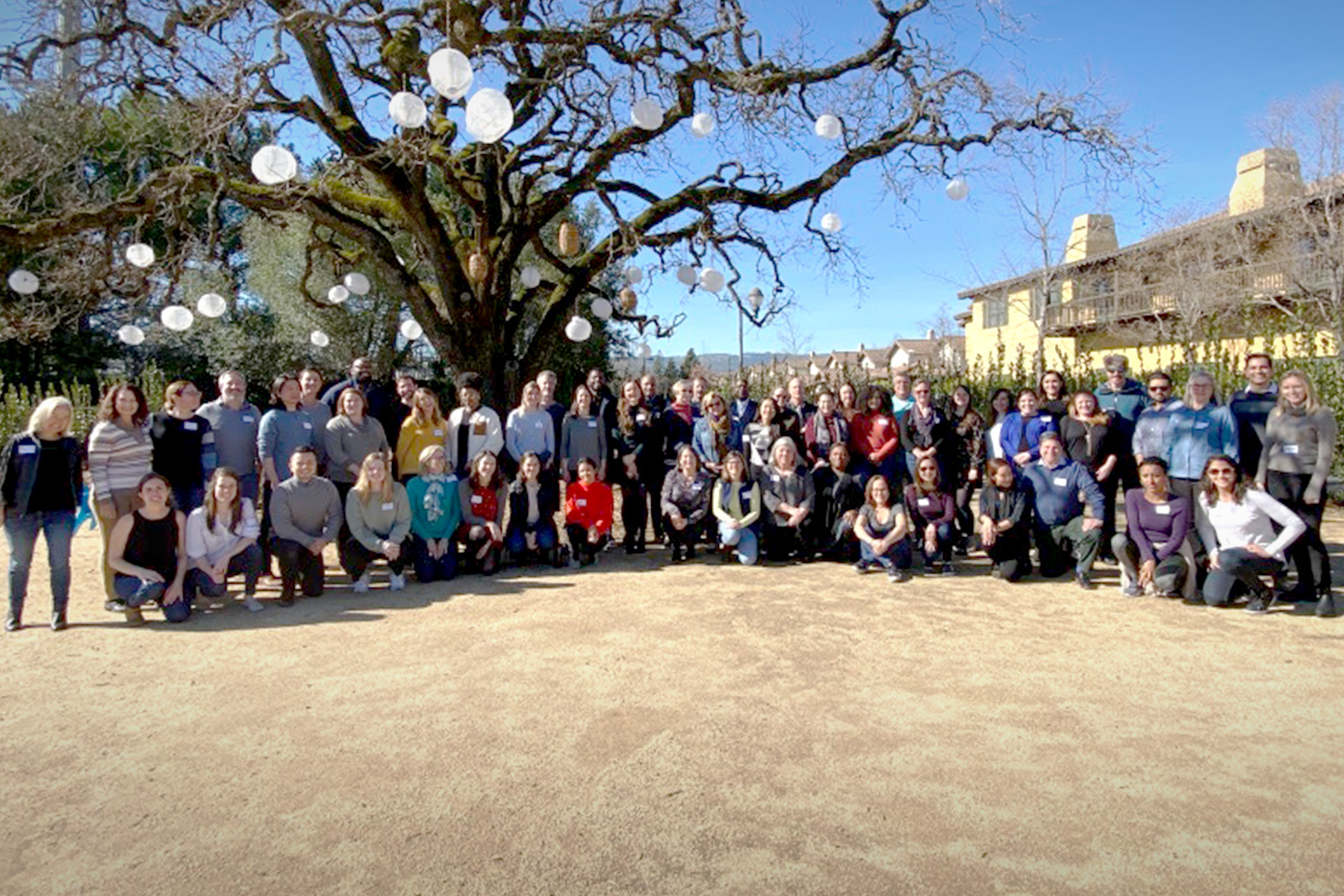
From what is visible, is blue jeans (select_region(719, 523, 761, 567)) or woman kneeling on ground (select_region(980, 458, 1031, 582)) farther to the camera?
blue jeans (select_region(719, 523, 761, 567))

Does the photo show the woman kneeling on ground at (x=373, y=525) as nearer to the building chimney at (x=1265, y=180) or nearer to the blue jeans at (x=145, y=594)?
the blue jeans at (x=145, y=594)

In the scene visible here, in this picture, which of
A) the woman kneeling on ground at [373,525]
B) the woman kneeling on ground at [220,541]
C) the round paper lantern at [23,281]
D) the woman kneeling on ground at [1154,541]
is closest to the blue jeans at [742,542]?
the woman kneeling on ground at [373,525]

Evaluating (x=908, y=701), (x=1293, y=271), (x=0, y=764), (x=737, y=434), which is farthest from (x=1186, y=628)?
(x=1293, y=271)

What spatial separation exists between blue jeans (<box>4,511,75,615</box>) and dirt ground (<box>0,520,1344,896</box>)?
0.25 meters

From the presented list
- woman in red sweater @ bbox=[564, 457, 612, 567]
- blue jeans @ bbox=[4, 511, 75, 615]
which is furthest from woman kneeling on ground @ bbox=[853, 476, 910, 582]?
blue jeans @ bbox=[4, 511, 75, 615]

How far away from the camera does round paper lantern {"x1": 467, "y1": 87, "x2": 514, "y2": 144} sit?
673cm

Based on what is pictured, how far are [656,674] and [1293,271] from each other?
20506 mm

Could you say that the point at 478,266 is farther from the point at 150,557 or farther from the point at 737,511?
the point at 150,557

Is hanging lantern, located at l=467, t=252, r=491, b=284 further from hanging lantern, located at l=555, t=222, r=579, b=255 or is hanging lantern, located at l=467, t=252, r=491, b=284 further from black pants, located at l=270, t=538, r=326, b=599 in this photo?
black pants, located at l=270, t=538, r=326, b=599

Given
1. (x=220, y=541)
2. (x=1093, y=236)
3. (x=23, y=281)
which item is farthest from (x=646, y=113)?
(x=1093, y=236)

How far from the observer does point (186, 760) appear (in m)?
3.37

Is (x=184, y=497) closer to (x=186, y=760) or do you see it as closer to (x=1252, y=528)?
(x=186, y=760)

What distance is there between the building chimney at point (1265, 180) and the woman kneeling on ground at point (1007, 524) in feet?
48.7

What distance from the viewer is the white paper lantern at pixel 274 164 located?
7.44 meters
